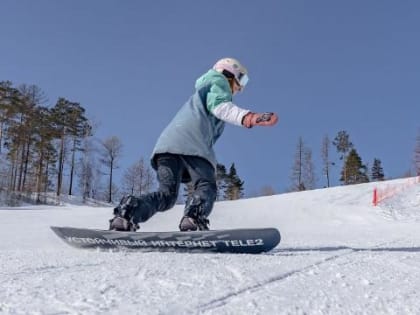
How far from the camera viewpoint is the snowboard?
2094 millimetres

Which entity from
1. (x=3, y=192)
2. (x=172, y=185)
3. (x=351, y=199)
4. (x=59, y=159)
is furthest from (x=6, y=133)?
(x=172, y=185)

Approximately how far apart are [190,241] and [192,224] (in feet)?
0.93

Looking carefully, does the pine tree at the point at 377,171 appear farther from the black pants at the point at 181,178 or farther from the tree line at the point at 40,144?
the black pants at the point at 181,178

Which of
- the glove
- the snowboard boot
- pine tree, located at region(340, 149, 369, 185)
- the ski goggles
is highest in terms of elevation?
pine tree, located at region(340, 149, 369, 185)

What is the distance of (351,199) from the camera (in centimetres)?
1673

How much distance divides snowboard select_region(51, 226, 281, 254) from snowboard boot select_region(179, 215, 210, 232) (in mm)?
236

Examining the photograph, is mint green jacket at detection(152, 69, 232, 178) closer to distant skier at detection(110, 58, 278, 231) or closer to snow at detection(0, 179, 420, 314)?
distant skier at detection(110, 58, 278, 231)

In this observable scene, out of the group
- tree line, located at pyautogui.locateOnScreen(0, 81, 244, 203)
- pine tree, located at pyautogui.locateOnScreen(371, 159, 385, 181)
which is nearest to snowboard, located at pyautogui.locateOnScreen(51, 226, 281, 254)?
tree line, located at pyautogui.locateOnScreen(0, 81, 244, 203)

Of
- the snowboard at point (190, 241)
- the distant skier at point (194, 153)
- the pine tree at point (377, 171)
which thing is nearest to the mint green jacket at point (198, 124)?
the distant skier at point (194, 153)

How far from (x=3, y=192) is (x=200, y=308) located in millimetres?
28981

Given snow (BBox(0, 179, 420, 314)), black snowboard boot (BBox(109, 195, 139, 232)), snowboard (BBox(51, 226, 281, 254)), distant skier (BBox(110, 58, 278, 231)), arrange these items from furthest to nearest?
1. distant skier (BBox(110, 58, 278, 231))
2. black snowboard boot (BBox(109, 195, 139, 232))
3. snowboard (BBox(51, 226, 281, 254))
4. snow (BBox(0, 179, 420, 314))

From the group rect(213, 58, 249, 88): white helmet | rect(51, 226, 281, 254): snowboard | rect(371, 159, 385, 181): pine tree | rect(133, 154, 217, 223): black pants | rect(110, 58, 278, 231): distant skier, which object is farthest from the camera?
rect(371, 159, 385, 181): pine tree

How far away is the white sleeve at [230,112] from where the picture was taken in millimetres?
→ 2481

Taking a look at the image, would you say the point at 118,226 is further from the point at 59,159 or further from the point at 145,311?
the point at 59,159
